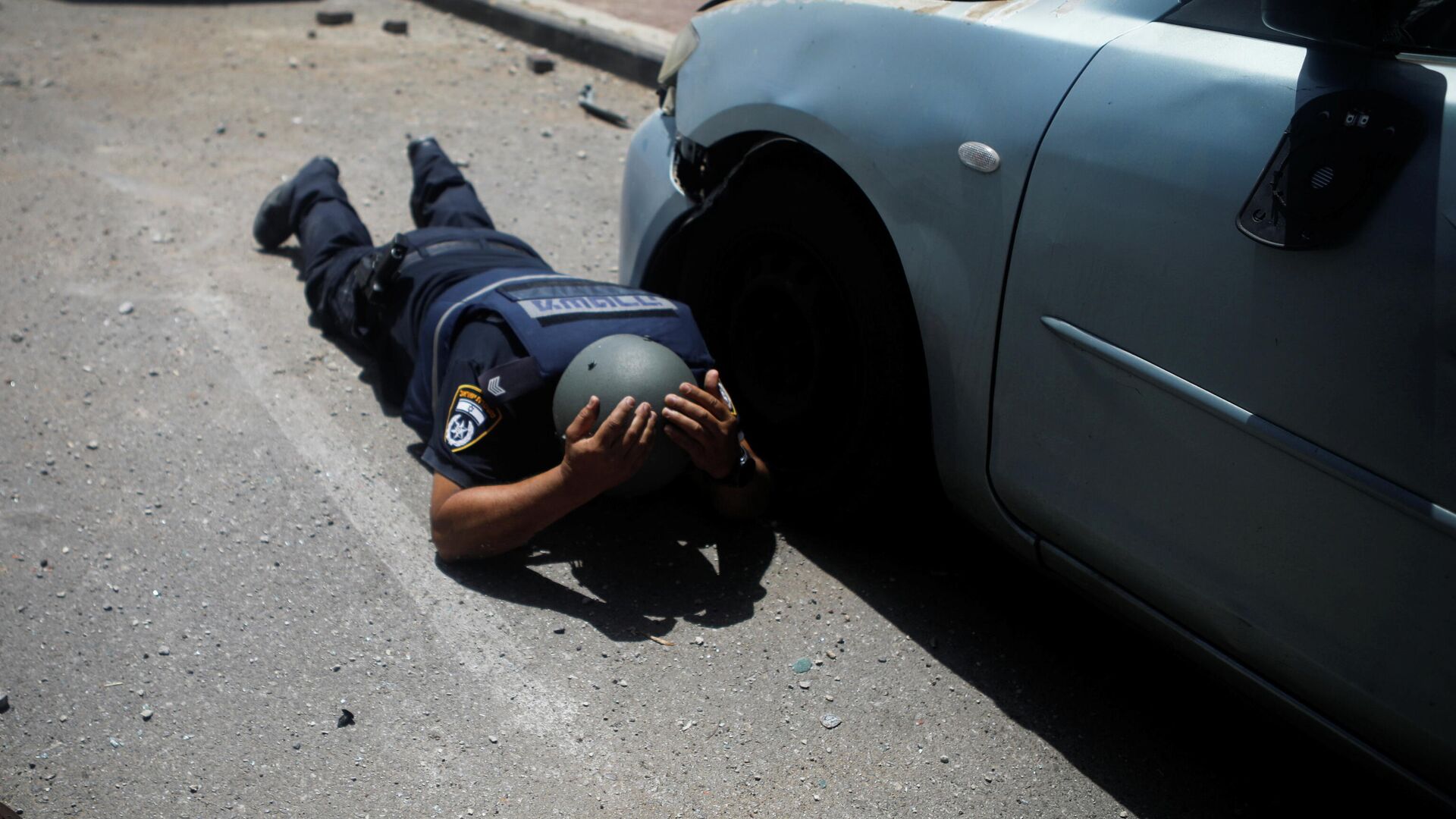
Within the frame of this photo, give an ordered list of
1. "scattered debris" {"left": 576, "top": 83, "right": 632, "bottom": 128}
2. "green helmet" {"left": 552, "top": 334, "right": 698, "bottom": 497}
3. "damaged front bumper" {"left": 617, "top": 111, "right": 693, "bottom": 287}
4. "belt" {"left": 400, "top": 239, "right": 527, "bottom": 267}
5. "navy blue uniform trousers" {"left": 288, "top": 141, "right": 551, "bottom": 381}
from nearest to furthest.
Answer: "green helmet" {"left": 552, "top": 334, "right": 698, "bottom": 497} < "damaged front bumper" {"left": 617, "top": 111, "right": 693, "bottom": 287} < "navy blue uniform trousers" {"left": 288, "top": 141, "right": 551, "bottom": 381} < "belt" {"left": 400, "top": 239, "right": 527, "bottom": 267} < "scattered debris" {"left": 576, "top": 83, "right": 632, "bottom": 128}

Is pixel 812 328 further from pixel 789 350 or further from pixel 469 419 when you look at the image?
pixel 469 419

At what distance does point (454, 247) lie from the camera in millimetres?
3439

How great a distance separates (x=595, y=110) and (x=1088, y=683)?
15.1 ft

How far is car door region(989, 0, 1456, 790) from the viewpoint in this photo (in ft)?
5.26

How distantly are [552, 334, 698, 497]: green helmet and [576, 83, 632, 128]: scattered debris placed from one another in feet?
12.6

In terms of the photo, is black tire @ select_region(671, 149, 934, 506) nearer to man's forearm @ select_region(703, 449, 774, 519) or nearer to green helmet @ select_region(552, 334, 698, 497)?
man's forearm @ select_region(703, 449, 774, 519)

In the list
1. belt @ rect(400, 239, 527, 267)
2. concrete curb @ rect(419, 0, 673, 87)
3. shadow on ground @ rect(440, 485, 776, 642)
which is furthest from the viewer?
concrete curb @ rect(419, 0, 673, 87)

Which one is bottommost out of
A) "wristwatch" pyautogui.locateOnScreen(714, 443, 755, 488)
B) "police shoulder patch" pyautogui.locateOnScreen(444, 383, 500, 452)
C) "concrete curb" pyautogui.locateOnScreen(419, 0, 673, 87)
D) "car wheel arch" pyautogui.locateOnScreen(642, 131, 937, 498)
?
"concrete curb" pyautogui.locateOnScreen(419, 0, 673, 87)

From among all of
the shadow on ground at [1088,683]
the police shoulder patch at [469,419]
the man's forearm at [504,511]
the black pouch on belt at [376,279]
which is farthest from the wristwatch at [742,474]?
the black pouch on belt at [376,279]

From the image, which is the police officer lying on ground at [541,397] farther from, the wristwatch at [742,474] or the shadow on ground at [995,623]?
the shadow on ground at [995,623]

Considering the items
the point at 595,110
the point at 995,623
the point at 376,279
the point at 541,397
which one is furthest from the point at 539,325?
the point at 595,110

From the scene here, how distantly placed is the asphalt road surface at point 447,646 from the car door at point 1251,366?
14.6 inches

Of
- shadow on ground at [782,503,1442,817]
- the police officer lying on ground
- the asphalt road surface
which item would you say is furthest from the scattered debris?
shadow on ground at [782,503,1442,817]

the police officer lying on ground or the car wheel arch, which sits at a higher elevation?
the car wheel arch
